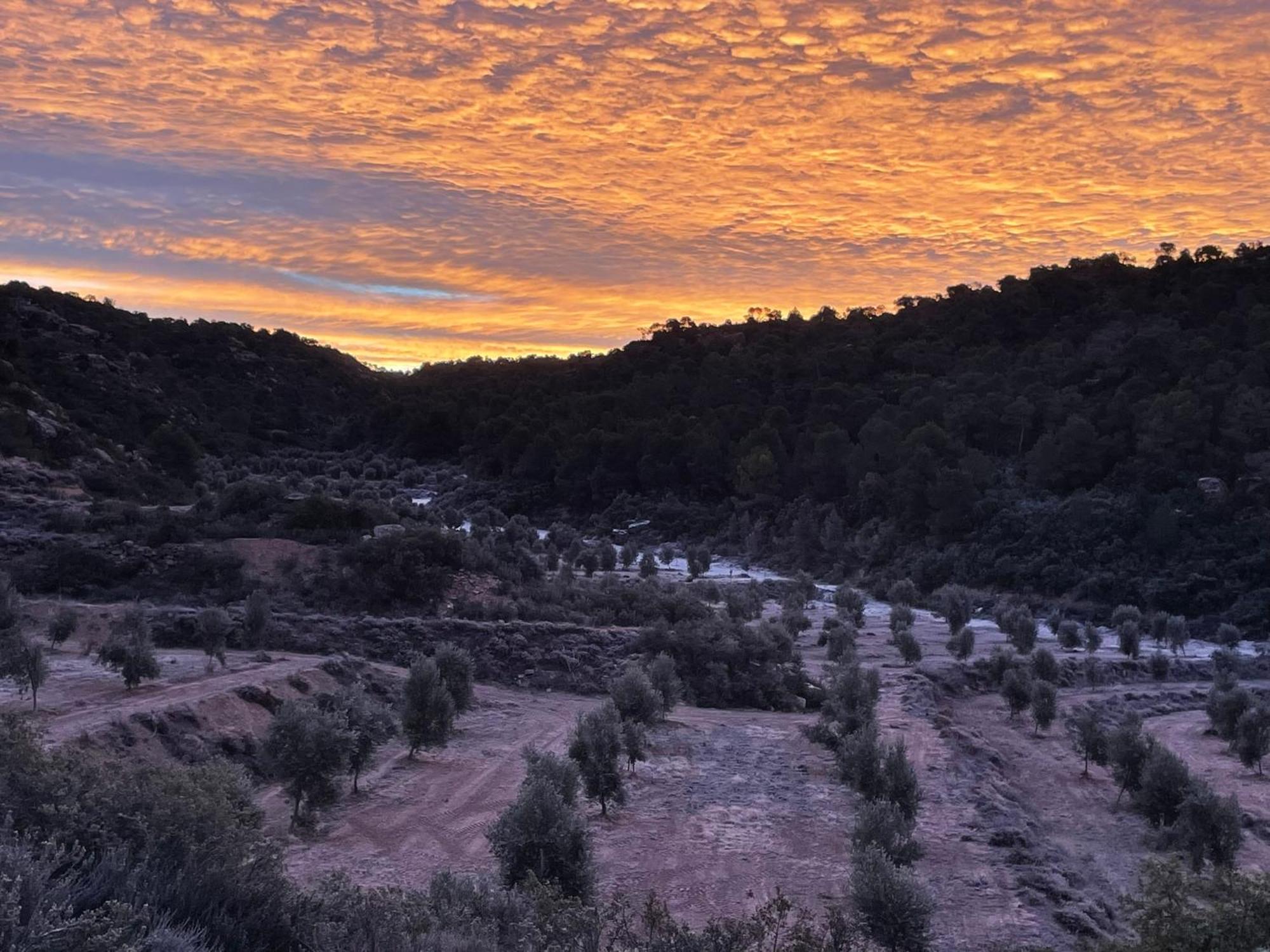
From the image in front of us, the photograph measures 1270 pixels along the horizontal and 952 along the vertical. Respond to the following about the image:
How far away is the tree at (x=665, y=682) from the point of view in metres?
17.4

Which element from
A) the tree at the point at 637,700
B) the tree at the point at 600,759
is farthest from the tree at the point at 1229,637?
the tree at the point at 600,759

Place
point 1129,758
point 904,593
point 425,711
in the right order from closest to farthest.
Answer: point 425,711
point 1129,758
point 904,593

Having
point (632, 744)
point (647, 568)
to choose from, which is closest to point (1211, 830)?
point (632, 744)

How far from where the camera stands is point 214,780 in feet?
22.2

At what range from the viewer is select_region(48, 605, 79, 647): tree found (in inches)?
656

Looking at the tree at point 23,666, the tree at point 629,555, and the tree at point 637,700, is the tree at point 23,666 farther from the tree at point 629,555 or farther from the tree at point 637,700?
the tree at point 629,555

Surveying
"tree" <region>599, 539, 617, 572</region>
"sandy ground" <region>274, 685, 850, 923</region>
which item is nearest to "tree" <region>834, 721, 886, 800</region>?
"sandy ground" <region>274, 685, 850, 923</region>

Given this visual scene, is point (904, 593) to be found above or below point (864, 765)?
above

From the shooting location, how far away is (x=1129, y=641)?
2611 cm

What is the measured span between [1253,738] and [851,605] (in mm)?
14035

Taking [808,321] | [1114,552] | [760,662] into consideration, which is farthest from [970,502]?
[808,321]

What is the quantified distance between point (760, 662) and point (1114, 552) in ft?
61.8

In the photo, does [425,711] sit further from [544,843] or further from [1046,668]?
[1046,668]

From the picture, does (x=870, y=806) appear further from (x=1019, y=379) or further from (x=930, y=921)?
(x=1019, y=379)
